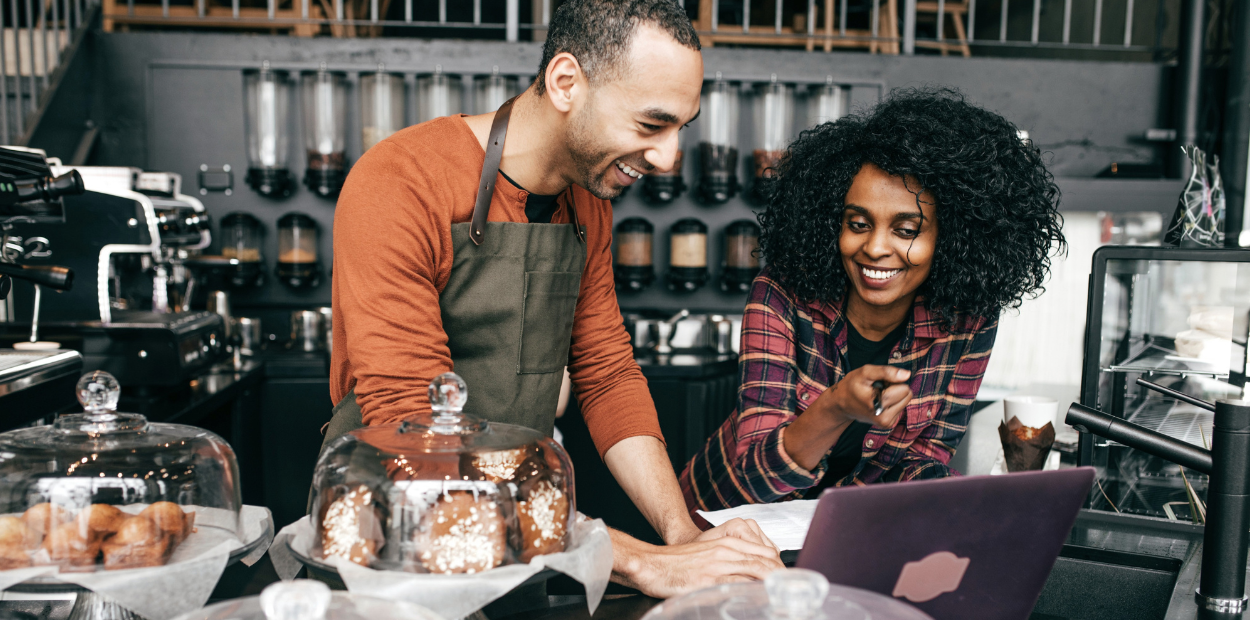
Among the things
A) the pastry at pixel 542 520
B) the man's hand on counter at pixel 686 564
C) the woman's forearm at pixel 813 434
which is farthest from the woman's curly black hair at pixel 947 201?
the pastry at pixel 542 520

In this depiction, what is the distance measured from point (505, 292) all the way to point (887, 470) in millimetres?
775

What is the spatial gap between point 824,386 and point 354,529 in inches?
41.4

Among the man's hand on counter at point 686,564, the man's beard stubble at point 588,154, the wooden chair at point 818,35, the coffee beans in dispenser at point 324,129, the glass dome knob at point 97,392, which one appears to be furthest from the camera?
the wooden chair at point 818,35

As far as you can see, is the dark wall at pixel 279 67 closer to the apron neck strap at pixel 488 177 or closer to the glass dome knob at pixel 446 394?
the apron neck strap at pixel 488 177

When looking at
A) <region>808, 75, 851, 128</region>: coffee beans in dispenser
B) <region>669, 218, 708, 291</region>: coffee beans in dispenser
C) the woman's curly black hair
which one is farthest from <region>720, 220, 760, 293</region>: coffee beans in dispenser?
the woman's curly black hair

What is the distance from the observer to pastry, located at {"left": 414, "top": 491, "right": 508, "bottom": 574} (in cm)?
76

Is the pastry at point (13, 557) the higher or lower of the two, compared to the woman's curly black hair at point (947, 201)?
lower

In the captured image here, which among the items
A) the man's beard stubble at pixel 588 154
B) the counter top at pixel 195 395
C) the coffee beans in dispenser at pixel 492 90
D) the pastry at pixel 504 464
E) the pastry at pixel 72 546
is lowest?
the counter top at pixel 195 395

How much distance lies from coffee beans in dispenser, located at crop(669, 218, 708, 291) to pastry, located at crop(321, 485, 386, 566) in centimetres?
271

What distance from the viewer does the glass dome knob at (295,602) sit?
1.83ft

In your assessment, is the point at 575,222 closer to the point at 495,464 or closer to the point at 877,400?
the point at 877,400

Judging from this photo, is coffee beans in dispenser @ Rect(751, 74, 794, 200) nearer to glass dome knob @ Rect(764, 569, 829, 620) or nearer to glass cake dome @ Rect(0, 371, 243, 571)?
glass cake dome @ Rect(0, 371, 243, 571)

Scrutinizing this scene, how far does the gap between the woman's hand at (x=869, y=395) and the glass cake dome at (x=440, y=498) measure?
0.52 m

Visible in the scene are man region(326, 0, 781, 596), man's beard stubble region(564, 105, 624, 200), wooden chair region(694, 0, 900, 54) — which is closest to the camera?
man region(326, 0, 781, 596)
